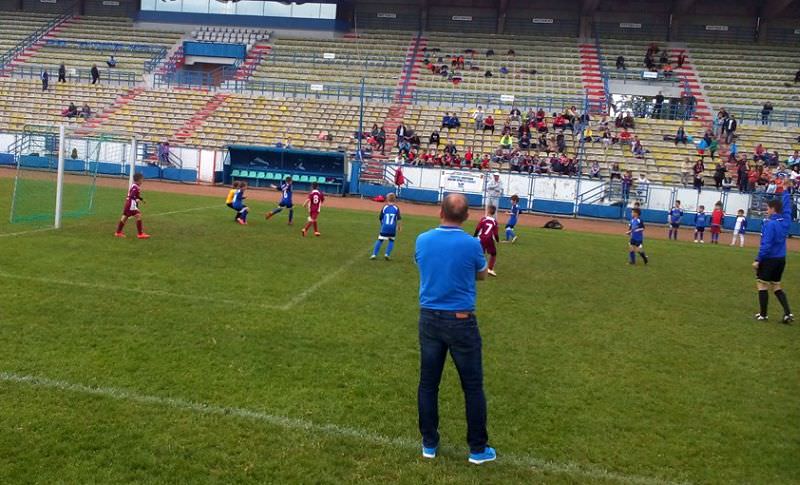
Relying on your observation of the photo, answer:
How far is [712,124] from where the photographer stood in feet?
118

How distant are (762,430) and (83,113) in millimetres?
42204

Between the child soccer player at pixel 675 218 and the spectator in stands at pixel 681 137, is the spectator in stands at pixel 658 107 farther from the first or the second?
the child soccer player at pixel 675 218

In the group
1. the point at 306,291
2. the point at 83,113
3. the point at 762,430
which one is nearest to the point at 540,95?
the point at 83,113

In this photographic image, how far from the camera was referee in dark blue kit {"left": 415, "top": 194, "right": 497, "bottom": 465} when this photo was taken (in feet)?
17.0

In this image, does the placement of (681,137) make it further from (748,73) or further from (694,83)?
(748,73)

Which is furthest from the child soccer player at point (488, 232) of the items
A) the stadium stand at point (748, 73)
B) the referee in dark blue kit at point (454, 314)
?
the stadium stand at point (748, 73)

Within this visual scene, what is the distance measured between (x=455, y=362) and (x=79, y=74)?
4748 cm

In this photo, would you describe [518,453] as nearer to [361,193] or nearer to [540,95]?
[361,193]

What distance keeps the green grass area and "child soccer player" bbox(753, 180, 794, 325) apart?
0.51 meters

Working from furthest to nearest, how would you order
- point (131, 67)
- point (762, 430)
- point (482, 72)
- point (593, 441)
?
point (131, 67)
point (482, 72)
point (762, 430)
point (593, 441)

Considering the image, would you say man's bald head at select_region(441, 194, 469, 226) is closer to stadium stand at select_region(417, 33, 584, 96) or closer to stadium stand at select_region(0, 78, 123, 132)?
stadium stand at select_region(417, 33, 584, 96)

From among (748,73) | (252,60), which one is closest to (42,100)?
(252,60)

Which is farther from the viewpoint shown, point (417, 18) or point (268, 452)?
point (417, 18)

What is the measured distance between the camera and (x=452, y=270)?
206 inches
